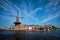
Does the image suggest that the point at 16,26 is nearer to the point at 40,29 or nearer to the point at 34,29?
the point at 34,29

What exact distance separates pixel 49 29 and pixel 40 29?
2.43 metres

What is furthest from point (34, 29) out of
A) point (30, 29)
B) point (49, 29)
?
point (49, 29)

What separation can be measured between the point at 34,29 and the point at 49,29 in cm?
422

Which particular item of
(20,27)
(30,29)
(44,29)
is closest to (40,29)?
A: (44,29)

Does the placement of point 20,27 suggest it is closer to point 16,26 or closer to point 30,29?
point 16,26

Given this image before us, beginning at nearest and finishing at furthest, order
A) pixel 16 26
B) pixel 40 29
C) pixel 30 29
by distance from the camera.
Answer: pixel 16 26
pixel 30 29
pixel 40 29

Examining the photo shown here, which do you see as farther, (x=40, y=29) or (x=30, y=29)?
(x=40, y=29)

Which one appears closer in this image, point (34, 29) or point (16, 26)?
point (16, 26)

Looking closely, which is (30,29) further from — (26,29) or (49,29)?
(49,29)

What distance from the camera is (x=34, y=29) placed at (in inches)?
1428

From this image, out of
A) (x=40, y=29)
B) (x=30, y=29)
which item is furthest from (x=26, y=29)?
(x=40, y=29)

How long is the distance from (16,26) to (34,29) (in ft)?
19.4

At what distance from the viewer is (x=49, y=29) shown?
37438 millimetres

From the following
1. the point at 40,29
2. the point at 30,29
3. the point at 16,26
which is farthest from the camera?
the point at 40,29
